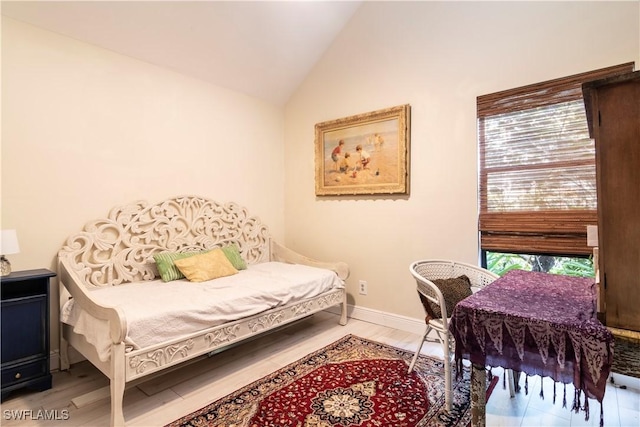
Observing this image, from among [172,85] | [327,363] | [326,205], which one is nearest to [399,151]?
[326,205]

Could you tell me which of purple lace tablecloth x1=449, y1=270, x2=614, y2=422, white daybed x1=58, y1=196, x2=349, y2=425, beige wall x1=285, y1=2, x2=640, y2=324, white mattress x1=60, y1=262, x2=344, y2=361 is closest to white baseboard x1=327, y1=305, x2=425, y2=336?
beige wall x1=285, y1=2, x2=640, y2=324

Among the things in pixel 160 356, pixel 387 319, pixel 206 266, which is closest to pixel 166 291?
pixel 206 266

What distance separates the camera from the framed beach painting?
3084 millimetres

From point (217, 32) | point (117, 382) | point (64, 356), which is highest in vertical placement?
point (217, 32)

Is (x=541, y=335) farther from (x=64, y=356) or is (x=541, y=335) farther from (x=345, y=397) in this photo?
(x=64, y=356)

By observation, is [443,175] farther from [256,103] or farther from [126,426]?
[126,426]

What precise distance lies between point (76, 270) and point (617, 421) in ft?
11.5

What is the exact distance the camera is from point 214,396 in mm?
2023

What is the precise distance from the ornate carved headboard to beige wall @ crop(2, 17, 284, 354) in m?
0.10

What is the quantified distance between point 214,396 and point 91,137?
84.4 inches

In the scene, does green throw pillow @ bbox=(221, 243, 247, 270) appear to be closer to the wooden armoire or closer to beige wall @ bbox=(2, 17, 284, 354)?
beige wall @ bbox=(2, 17, 284, 354)

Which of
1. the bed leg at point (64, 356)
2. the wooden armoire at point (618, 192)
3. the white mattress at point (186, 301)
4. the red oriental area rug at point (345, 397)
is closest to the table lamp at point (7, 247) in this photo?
the white mattress at point (186, 301)

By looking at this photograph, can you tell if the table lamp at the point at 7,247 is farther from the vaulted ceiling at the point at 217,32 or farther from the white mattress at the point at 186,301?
the vaulted ceiling at the point at 217,32

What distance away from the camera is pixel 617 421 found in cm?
174
